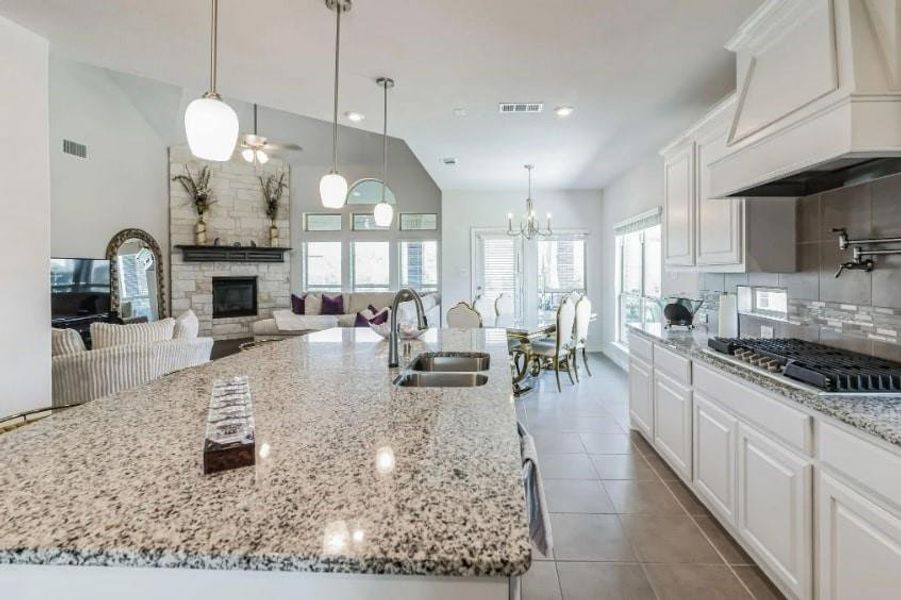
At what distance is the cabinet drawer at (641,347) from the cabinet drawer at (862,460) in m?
1.64

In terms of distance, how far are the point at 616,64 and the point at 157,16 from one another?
8.74 feet

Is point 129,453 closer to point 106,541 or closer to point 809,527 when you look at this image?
point 106,541

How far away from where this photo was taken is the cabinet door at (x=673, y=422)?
8.20ft

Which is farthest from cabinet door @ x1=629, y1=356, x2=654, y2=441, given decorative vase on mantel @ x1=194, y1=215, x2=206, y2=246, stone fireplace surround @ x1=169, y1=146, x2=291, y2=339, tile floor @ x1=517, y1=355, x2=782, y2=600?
decorative vase on mantel @ x1=194, y1=215, x2=206, y2=246

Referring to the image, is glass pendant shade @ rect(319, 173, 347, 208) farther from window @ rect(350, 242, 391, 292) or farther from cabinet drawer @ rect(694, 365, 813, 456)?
window @ rect(350, 242, 391, 292)

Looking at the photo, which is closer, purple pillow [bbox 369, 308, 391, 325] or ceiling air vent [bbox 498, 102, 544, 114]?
purple pillow [bbox 369, 308, 391, 325]

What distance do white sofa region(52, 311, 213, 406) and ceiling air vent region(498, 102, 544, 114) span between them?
2998mm

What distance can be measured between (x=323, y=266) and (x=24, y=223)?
20.3 feet

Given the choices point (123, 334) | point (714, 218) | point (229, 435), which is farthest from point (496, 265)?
point (229, 435)

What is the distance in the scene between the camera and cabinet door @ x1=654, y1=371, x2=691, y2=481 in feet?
8.20

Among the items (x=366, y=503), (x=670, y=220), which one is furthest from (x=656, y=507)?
(x=366, y=503)

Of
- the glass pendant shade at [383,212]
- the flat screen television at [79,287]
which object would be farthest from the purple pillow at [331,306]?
the glass pendant shade at [383,212]

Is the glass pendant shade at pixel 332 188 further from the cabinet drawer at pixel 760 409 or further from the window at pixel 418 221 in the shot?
the window at pixel 418 221

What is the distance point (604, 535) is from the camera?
7.18ft
